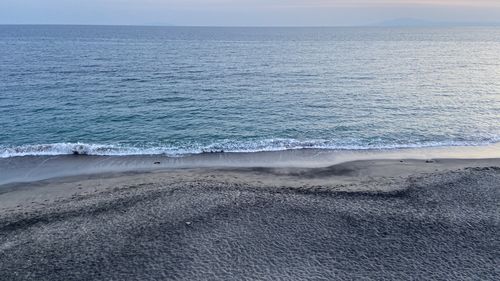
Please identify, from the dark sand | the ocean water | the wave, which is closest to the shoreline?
the wave

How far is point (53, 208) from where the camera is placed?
20594mm

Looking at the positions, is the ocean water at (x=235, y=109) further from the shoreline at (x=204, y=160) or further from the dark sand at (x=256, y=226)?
the dark sand at (x=256, y=226)

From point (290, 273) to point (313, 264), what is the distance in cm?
115

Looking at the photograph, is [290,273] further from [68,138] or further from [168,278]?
[68,138]

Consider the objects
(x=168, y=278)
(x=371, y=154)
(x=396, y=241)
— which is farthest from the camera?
(x=371, y=154)

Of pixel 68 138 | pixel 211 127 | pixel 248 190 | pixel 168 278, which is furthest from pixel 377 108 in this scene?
pixel 168 278

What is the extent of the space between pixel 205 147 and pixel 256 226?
1437 centimetres

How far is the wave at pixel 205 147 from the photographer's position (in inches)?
1192

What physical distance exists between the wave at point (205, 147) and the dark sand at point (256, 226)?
5.16m

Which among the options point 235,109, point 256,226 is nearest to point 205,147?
point 235,109

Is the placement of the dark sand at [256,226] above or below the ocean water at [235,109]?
below

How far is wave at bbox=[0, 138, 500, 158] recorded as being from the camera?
30.3 meters

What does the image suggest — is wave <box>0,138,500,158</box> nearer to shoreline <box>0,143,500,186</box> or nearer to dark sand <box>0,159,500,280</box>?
shoreline <box>0,143,500,186</box>

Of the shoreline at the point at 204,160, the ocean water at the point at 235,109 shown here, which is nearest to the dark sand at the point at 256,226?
the shoreline at the point at 204,160
